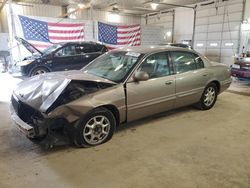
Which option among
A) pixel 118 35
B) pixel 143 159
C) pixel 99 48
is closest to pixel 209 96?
pixel 143 159

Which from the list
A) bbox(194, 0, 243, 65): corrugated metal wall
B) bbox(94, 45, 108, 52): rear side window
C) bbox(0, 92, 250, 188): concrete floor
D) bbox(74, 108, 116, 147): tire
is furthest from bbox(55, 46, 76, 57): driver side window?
bbox(194, 0, 243, 65): corrugated metal wall

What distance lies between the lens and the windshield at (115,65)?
3257mm

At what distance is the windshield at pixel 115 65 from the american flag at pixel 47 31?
243 inches

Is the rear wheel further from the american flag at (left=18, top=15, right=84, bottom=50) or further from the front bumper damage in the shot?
the front bumper damage

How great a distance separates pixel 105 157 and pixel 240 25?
435 inches

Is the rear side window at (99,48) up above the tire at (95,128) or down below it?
above

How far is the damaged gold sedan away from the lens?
2.65m

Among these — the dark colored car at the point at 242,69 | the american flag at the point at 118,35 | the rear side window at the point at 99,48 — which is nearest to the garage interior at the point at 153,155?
the dark colored car at the point at 242,69

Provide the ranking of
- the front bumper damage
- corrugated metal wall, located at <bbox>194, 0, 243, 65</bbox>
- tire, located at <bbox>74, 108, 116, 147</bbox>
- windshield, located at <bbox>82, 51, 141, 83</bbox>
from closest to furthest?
the front bumper damage < tire, located at <bbox>74, 108, 116, 147</bbox> < windshield, located at <bbox>82, 51, 141, 83</bbox> < corrugated metal wall, located at <bbox>194, 0, 243, 65</bbox>

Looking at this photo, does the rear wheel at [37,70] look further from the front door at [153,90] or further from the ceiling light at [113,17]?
the ceiling light at [113,17]

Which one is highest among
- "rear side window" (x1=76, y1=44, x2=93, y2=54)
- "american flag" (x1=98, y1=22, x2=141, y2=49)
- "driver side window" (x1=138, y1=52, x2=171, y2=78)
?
"american flag" (x1=98, y1=22, x2=141, y2=49)

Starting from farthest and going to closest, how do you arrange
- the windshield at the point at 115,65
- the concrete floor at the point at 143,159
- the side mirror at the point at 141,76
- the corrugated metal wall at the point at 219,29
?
the corrugated metal wall at the point at 219,29 < the windshield at the point at 115,65 < the side mirror at the point at 141,76 < the concrete floor at the point at 143,159

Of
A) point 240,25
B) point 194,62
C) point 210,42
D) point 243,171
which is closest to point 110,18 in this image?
point 210,42

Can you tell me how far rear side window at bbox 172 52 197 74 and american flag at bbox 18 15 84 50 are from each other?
7.03m
